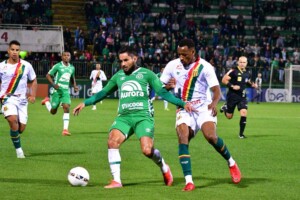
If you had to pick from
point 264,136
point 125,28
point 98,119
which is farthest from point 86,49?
point 264,136

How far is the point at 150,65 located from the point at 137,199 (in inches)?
1503

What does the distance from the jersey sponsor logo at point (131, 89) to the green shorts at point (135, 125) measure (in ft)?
1.14

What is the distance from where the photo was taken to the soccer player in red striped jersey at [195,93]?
453 inches

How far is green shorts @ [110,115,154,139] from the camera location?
11312 mm

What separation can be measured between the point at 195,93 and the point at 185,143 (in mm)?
924

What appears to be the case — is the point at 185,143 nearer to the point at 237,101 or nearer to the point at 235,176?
the point at 235,176

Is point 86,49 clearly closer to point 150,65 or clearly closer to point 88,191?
point 150,65

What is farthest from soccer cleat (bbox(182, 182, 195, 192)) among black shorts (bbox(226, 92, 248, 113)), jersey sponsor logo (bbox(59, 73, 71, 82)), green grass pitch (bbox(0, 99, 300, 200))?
jersey sponsor logo (bbox(59, 73, 71, 82))

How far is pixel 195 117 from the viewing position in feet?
38.3

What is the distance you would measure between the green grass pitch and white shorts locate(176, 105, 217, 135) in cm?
100

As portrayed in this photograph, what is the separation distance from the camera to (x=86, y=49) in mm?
50844

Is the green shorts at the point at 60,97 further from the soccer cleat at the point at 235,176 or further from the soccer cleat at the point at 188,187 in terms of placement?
the soccer cleat at the point at 188,187

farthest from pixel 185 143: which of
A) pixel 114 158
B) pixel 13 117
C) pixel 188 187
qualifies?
pixel 13 117

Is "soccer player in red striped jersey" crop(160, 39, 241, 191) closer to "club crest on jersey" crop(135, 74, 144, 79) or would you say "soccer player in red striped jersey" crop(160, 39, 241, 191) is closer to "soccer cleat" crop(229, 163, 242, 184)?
"soccer cleat" crop(229, 163, 242, 184)
